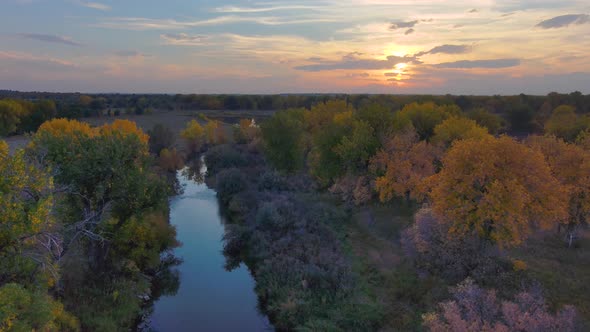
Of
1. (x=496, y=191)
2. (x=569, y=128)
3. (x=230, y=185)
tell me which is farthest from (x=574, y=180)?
(x=569, y=128)

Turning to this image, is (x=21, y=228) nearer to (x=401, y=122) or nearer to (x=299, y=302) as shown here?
(x=299, y=302)

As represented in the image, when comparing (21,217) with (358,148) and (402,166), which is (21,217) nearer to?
(402,166)

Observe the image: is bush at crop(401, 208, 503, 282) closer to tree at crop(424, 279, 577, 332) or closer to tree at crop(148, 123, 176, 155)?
tree at crop(424, 279, 577, 332)

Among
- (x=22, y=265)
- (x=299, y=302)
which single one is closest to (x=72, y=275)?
(x=22, y=265)

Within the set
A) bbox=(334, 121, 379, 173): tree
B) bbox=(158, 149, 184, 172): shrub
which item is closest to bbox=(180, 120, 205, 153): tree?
bbox=(158, 149, 184, 172): shrub

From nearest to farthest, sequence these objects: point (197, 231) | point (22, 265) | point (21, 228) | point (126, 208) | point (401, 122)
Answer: point (21, 228)
point (22, 265)
point (126, 208)
point (197, 231)
point (401, 122)

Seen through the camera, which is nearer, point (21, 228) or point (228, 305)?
point (21, 228)
